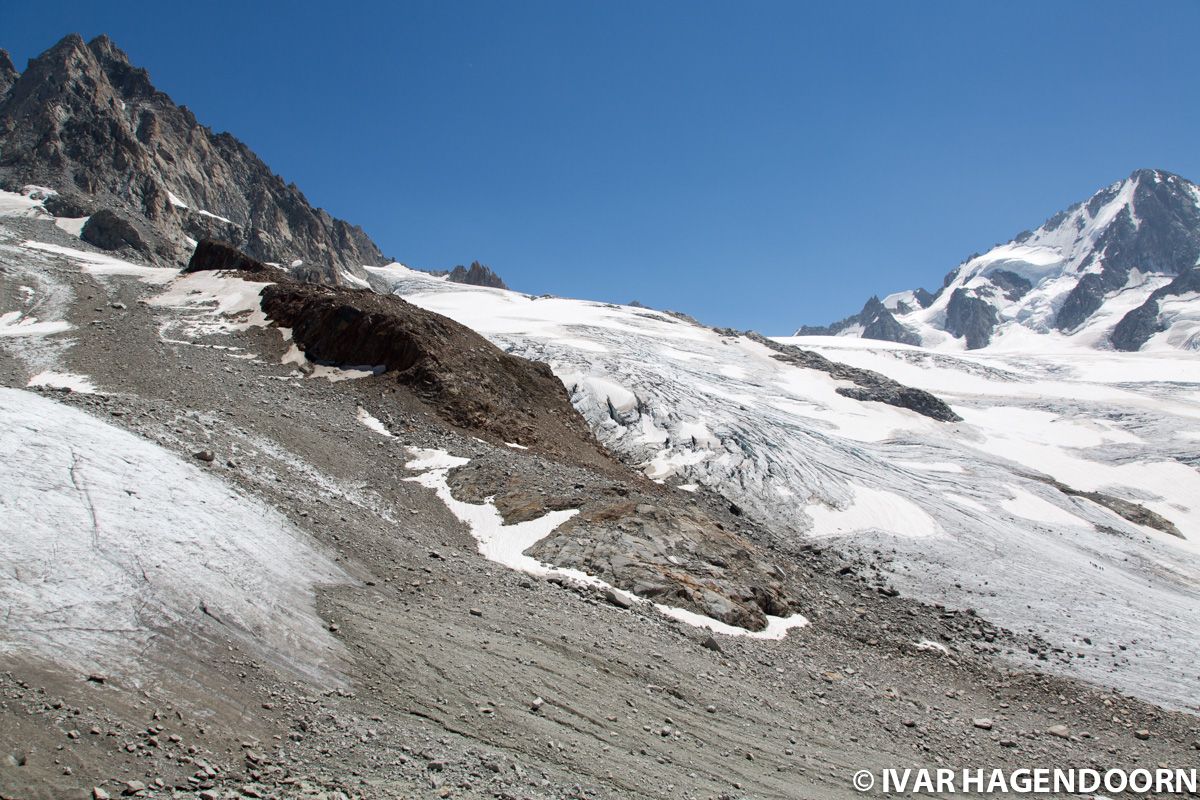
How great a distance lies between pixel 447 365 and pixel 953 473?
2447 cm

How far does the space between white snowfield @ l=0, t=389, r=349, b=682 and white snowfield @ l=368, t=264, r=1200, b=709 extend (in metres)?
16.5

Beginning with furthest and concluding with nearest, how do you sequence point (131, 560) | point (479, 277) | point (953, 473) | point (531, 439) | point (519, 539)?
point (479, 277), point (953, 473), point (531, 439), point (519, 539), point (131, 560)

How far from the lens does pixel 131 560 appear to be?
8.81 metres

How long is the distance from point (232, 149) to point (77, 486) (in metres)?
119

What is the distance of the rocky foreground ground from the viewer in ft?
20.9

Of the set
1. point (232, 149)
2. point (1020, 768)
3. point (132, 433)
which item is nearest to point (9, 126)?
point (232, 149)

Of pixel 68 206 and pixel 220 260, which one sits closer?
pixel 220 260

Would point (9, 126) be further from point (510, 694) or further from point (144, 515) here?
point (510, 694)

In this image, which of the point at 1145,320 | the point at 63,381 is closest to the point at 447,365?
Answer: the point at 63,381

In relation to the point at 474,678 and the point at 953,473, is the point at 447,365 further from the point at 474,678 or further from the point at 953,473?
the point at 953,473

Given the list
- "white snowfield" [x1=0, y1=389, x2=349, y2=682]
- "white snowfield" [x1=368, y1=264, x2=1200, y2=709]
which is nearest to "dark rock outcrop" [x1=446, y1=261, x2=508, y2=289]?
"white snowfield" [x1=368, y1=264, x2=1200, y2=709]

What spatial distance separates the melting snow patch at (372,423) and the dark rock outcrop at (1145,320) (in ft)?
589

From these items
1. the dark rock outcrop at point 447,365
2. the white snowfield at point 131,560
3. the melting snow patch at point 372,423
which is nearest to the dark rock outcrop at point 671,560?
the white snowfield at point 131,560

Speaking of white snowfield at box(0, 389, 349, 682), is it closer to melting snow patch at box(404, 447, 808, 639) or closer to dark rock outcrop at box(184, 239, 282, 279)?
melting snow patch at box(404, 447, 808, 639)
